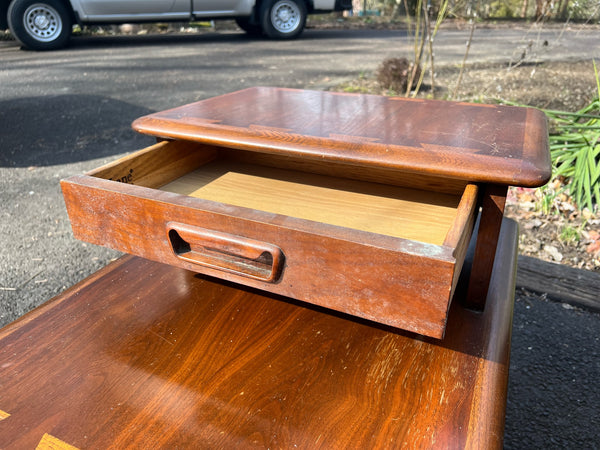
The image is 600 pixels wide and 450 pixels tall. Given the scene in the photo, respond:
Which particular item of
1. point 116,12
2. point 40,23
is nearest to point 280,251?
point 116,12

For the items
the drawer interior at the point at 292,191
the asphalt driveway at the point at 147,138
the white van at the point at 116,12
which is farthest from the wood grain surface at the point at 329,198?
the white van at the point at 116,12

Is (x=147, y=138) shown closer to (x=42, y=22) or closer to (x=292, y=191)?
(x=292, y=191)

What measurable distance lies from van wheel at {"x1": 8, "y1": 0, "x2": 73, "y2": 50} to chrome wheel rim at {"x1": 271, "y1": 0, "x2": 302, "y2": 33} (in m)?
2.49

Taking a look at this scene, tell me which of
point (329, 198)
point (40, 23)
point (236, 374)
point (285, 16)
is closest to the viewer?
point (236, 374)

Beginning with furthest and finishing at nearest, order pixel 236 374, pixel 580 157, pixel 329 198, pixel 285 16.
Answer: pixel 285 16
pixel 580 157
pixel 329 198
pixel 236 374

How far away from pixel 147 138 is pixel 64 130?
548 millimetres

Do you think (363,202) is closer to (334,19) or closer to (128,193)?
(128,193)

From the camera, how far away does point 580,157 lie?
6.64 ft

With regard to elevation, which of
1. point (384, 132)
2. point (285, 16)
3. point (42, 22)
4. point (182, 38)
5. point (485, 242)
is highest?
point (285, 16)

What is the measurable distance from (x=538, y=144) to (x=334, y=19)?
10083mm

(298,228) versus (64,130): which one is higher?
(298,228)

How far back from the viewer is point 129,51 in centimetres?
532

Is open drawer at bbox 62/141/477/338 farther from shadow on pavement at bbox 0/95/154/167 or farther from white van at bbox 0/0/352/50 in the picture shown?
white van at bbox 0/0/352/50

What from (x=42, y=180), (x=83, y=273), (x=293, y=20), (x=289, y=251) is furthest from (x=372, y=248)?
(x=293, y=20)
